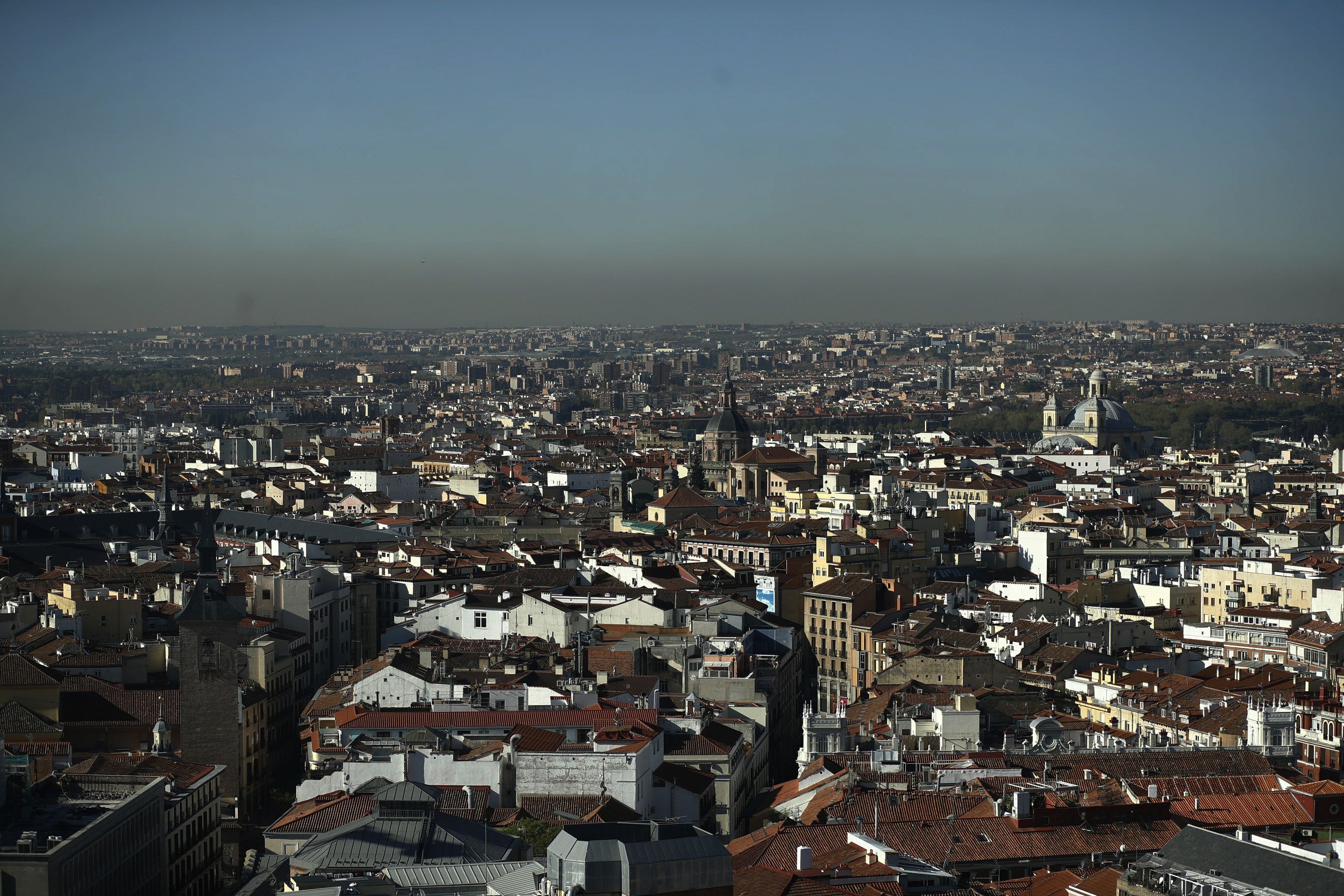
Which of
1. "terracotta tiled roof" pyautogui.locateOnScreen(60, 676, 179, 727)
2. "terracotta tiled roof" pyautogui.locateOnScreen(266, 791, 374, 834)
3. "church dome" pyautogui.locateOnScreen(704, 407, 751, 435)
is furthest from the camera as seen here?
"church dome" pyautogui.locateOnScreen(704, 407, 751, 435)

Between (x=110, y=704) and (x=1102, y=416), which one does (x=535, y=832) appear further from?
(x=1102, y=416)

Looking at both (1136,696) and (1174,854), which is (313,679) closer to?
(1136,696)

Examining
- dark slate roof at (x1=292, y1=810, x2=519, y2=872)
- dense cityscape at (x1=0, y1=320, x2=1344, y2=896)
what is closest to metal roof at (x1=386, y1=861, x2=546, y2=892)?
dense cityscape at (x1=0, y1=320, x2=1344, y2=896)

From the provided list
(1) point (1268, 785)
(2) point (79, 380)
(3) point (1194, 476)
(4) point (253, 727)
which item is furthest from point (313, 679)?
(2) point (79, 380)

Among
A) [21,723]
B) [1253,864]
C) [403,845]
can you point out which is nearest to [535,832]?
[403,845]

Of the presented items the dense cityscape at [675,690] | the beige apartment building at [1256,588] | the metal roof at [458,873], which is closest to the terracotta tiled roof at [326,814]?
the dense cityscape at [675,690]

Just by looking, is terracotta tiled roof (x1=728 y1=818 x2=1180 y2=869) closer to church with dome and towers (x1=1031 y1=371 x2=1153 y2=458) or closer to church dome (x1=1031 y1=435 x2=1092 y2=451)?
church dome (x1=1031 y1=435 x2=1092 y2=451)

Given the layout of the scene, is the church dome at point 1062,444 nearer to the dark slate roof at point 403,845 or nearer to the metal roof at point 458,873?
the dark slate roof at point 403,845
